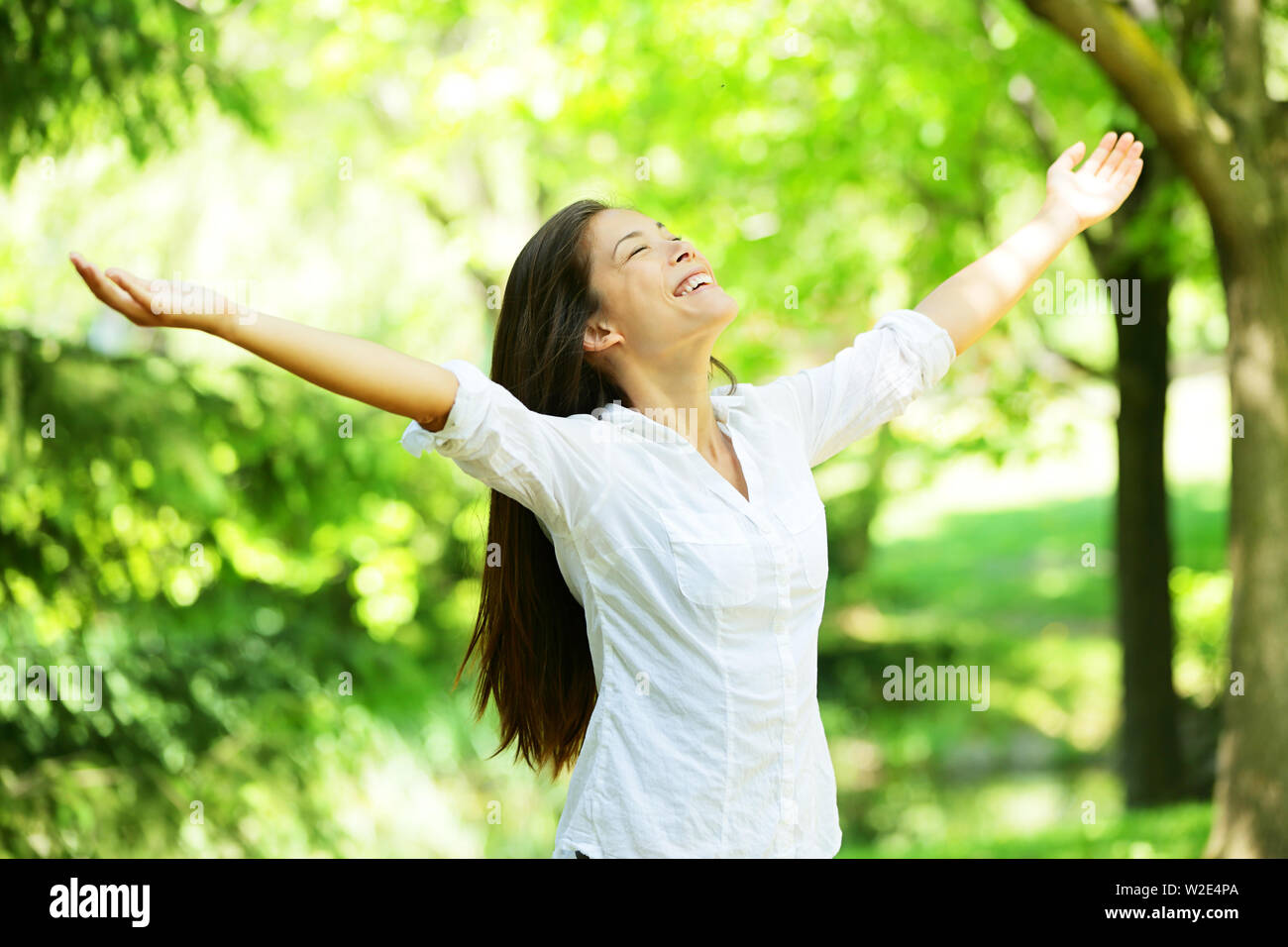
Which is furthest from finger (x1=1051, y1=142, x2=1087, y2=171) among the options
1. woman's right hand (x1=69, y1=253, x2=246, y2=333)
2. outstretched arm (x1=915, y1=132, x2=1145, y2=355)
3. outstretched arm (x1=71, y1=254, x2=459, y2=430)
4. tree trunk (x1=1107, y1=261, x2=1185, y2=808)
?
tree trunk (x1=1107, y1=261, x2=1185, y2=808)

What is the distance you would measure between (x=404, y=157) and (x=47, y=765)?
5.50 m

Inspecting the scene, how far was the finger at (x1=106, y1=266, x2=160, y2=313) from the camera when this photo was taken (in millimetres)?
1582

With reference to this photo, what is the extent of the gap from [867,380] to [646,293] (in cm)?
45

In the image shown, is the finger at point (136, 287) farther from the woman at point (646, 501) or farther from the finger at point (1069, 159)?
the finger at point (1069, 159)

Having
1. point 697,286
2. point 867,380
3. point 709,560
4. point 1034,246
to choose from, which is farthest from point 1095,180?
point 709,560

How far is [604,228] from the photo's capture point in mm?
2230

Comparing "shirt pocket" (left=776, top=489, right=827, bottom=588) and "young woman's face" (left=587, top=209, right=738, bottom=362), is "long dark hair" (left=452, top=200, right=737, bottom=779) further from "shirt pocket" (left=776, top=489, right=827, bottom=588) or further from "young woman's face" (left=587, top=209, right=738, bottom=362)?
"shirt pocket" (left=776, top=489, right=827, bottom=588)

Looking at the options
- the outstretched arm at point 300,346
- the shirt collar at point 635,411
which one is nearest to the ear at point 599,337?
the shirt collar at point 635,411

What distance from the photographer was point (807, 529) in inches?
81.8

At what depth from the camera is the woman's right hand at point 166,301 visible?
5.16 feet

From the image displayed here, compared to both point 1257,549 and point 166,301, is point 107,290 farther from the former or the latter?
point 1257,549

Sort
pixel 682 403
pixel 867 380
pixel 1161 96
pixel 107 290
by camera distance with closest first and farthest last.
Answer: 1. pixel 107 290
2. pixel 682 403
3. pixel 867 380
4. pixel 1161 96
